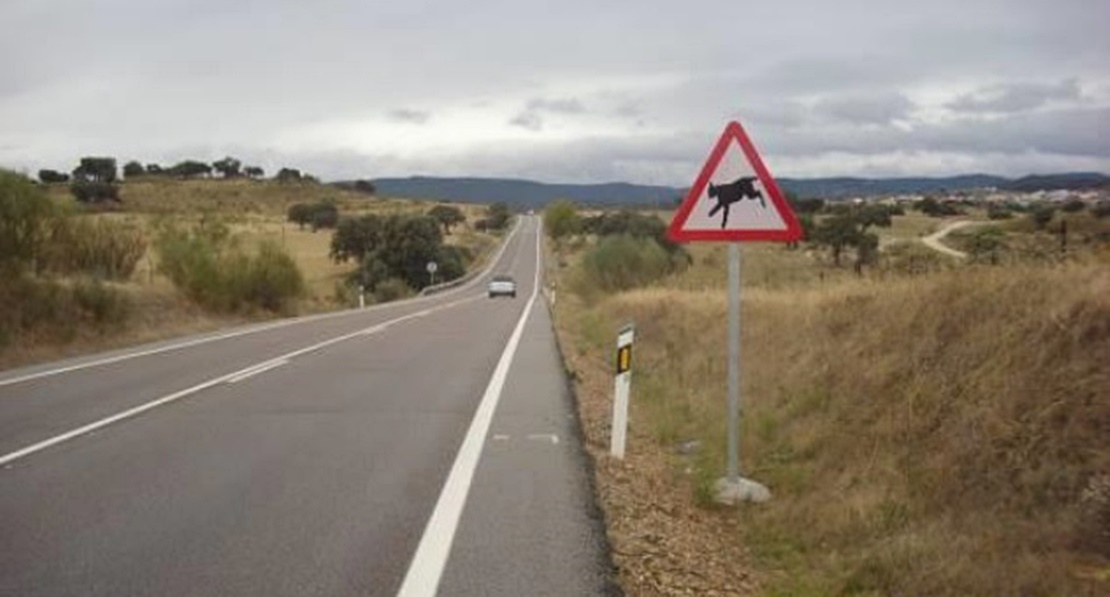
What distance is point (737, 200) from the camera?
8539 millimetres

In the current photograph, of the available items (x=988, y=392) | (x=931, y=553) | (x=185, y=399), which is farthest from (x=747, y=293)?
(x=931, y=553)

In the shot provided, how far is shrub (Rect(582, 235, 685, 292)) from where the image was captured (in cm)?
5169

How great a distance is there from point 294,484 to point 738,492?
11.1 ft

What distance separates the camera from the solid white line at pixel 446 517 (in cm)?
608

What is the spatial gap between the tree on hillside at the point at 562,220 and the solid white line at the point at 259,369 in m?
139

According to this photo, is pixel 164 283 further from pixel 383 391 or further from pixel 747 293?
pixel 383 391

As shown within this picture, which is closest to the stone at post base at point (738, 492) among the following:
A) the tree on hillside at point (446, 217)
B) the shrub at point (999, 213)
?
the shrub at point (999, 213)

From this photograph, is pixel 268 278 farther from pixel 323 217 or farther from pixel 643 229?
pixel 323 217

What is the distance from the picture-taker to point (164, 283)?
3391 centimetres

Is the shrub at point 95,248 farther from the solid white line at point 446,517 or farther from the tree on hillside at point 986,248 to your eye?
the tree on hillside at point 986,248

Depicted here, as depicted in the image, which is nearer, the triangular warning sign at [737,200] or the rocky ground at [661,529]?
the rocky ground at [661,529]

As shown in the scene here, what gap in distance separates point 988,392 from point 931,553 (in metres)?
2.48

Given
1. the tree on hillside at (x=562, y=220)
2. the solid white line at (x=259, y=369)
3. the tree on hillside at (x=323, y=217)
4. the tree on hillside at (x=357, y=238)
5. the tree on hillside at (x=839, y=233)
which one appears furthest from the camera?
the tree on hillside at (x=562, y=220)

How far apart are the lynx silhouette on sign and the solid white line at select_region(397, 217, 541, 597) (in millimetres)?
2773
